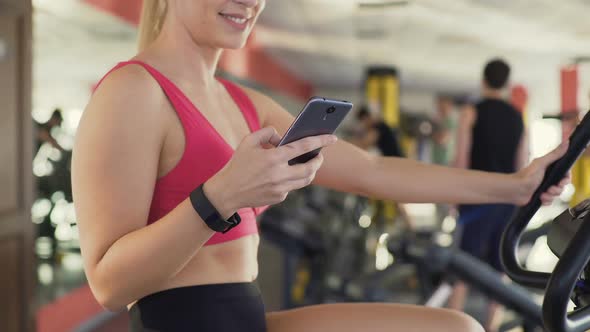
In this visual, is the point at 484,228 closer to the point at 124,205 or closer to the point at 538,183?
the point at 538,183

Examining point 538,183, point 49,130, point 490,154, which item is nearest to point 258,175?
point 538,183

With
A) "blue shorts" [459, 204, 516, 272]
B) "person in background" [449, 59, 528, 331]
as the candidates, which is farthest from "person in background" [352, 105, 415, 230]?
"blue shorts" [459, 204, 516, 272]

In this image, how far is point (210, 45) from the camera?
3.43 ft

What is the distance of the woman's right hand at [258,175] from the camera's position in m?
0.76

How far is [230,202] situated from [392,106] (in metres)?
12.2

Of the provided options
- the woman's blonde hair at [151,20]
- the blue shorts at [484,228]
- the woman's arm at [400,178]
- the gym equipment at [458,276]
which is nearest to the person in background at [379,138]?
the blue shorts at [484,228]

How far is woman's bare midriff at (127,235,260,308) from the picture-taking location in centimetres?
93

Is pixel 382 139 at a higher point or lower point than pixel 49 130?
lower

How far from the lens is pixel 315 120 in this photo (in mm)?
787

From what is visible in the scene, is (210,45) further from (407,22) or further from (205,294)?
(407,22)

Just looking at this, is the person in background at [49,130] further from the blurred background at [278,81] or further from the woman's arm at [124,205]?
the woman's arm at [124,205]

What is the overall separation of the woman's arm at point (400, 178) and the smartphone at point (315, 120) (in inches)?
13.7

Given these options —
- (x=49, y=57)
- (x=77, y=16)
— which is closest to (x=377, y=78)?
(x=49, y=57)

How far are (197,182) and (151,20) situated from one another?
0.31 meters
